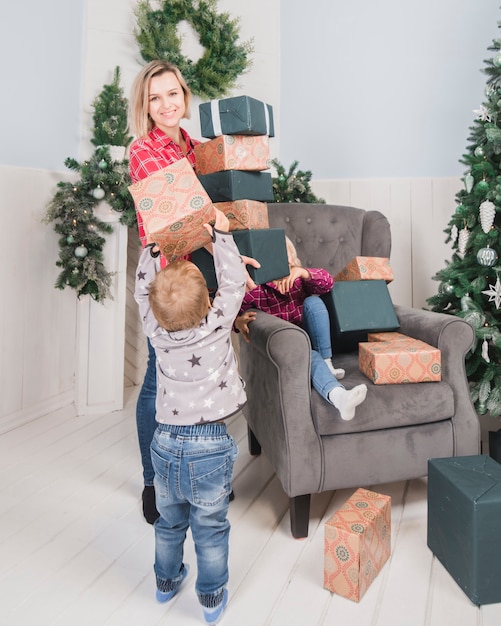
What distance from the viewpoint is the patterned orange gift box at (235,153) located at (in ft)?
5.65

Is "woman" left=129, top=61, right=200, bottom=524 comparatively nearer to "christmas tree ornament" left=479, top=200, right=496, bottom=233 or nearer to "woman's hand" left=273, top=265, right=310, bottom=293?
"woman's hand" left=273, top=265, right=310, bottom=293

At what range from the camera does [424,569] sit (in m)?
1.57

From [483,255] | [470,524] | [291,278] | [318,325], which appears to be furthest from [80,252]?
[470,524]

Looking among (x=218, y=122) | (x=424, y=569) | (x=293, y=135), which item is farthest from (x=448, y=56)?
(x=424, y=569)

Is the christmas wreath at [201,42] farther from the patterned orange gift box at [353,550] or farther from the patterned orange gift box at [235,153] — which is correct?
the patterned orange gift box at [353,550]

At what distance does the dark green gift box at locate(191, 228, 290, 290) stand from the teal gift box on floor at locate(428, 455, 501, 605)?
0.83 meters

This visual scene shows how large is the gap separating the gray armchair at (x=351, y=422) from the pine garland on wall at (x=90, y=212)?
1239 millimetres

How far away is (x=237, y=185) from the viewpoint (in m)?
1.74

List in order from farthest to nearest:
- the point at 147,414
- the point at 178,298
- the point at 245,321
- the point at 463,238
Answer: the point at 463,238 → the point at 245,321 → the point at 147,414 → the point at 178,298

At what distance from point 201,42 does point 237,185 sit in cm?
208

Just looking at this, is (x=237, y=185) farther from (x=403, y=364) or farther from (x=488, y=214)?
(x=488, y=214)

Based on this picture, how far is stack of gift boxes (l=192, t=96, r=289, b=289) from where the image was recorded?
1717mm

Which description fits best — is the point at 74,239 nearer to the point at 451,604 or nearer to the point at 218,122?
the point at 218,122

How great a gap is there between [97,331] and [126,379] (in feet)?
2.05
